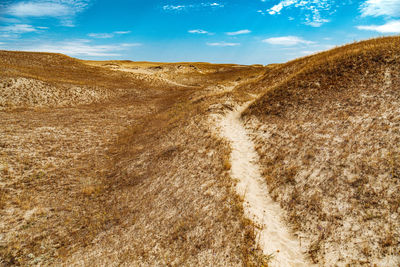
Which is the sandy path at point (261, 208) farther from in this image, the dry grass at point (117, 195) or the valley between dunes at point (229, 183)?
the dry grass at point (117, 195)

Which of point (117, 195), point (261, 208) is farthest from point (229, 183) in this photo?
point (117, 195)

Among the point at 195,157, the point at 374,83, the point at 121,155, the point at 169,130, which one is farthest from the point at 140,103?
the point at 374,83

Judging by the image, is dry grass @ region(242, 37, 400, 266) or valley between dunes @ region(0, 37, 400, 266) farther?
valley between dunes @ region(0, 37, 400, 266)

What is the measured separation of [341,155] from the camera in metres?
10.9

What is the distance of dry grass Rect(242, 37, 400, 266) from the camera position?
747cm

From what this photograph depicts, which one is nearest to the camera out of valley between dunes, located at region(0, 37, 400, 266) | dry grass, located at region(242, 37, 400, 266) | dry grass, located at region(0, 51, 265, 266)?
dry grass, located at region(242, 37, 400, 266)

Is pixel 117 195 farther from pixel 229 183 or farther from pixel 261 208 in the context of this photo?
pixel 261 208

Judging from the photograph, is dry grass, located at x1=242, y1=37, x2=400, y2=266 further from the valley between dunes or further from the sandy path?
the sandy path

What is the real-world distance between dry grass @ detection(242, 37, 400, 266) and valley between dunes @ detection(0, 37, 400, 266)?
0.06 meters

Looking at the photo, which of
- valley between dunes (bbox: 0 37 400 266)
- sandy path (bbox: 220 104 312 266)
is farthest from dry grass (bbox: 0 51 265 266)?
sandy path (bbox: 220 104 312 266)

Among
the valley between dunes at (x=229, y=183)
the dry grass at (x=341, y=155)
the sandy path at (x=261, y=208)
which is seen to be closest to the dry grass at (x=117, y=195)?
the valley between dunes at (x=229, y=183)

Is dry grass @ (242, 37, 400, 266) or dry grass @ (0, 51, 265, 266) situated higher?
dry grass @ (242, 37, 400, 266)

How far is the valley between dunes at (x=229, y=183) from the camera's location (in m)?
7.97

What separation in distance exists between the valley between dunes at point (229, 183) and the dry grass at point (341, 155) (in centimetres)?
6
